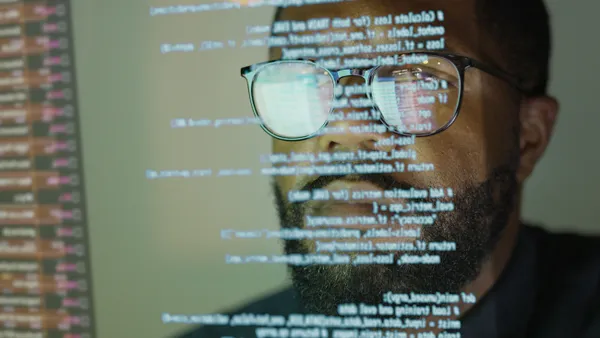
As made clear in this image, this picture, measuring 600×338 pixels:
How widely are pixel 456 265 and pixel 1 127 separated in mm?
717

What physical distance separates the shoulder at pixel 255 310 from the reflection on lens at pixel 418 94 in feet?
0.93

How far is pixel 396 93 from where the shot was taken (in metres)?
0.63

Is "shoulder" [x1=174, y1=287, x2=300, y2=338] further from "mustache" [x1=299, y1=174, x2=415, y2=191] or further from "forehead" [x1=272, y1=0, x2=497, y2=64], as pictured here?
"forehead" [x1=272, y1=0, x2=497, y2=64]

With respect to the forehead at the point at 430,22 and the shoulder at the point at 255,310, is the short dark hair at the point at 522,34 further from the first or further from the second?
the shoulder at the point at 255,310

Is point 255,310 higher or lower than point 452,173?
lower

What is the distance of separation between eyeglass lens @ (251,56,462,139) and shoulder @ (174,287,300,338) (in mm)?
227

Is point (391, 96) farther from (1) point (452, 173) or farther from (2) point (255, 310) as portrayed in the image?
(2) point (255, 310)

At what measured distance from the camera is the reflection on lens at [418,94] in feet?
2.04

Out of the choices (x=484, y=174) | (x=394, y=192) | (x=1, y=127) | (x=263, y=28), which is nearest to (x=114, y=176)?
(x=1, y=127)

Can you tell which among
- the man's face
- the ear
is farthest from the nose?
the ear

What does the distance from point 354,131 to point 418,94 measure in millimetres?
93

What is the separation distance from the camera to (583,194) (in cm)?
62

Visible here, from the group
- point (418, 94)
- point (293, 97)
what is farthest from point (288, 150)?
point (418, 94)

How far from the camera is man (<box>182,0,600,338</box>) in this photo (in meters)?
0.62
